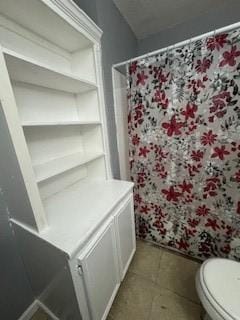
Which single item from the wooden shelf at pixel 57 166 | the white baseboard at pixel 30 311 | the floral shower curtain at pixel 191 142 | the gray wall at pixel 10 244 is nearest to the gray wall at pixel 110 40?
the floral shower curtain at pixel 191 142

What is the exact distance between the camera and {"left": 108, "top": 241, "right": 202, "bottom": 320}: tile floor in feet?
3.59

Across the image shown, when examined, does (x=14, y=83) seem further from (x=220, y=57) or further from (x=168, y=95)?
(x=220, y=57)

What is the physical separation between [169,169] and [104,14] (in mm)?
1390

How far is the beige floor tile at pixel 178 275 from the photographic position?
1222mm

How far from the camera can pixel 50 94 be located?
1124mm

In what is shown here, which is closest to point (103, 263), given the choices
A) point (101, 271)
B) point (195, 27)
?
point (101, 271)

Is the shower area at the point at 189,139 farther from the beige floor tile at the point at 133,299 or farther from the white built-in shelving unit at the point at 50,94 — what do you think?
the beige floor tile at the point at 133,299

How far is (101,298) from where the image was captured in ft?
3.10

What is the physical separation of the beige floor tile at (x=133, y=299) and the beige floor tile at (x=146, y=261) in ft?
0.18

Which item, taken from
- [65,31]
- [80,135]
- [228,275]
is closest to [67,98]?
[80,135]

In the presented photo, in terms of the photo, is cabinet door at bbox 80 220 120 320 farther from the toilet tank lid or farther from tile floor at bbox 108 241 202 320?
the toilet tank lid

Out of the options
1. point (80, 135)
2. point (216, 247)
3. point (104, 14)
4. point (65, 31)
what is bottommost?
point (216, 247)

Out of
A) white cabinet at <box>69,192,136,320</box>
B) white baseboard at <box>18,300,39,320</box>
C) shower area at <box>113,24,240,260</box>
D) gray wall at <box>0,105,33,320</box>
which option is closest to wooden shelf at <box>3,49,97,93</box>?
gray wall at <box>0,105,33,320</box>

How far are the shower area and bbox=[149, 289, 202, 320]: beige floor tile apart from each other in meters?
0.42
